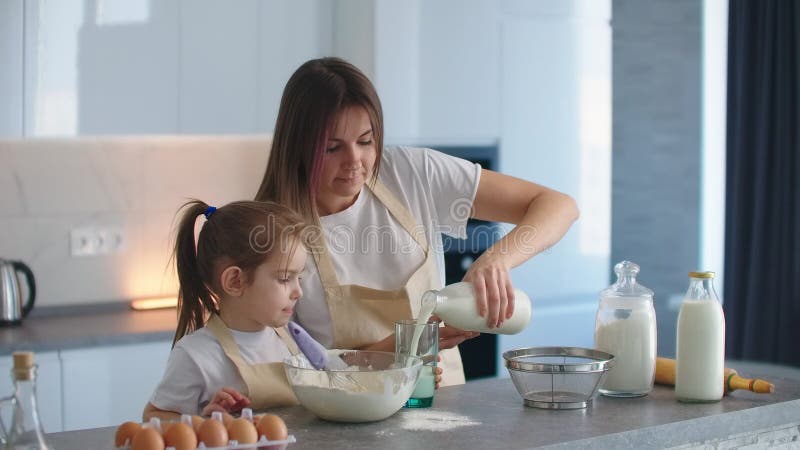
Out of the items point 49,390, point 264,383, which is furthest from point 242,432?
point 49,390

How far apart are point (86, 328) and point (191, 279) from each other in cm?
139

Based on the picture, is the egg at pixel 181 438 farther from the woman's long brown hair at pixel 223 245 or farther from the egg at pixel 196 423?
the woman's long brown hair at pixel 223 245

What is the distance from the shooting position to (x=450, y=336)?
6.62 feet

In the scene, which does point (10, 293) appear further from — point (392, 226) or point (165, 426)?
point (165, 426)

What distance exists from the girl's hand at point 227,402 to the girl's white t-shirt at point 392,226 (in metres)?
0.44

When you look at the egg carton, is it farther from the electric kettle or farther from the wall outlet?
the wall outlet

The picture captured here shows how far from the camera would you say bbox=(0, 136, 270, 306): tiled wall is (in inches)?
136

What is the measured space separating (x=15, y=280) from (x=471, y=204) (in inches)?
66.4

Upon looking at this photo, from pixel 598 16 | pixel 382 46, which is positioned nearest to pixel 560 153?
pixel 598 16

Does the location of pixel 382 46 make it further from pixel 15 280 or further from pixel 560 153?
pixel 15 280

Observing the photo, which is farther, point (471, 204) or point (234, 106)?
point (234, 106)

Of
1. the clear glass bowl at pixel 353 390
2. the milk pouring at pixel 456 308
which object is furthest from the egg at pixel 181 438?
the milk pouring at pixel 456 308

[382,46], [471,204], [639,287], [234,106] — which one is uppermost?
[382,46]

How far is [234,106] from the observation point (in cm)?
343
